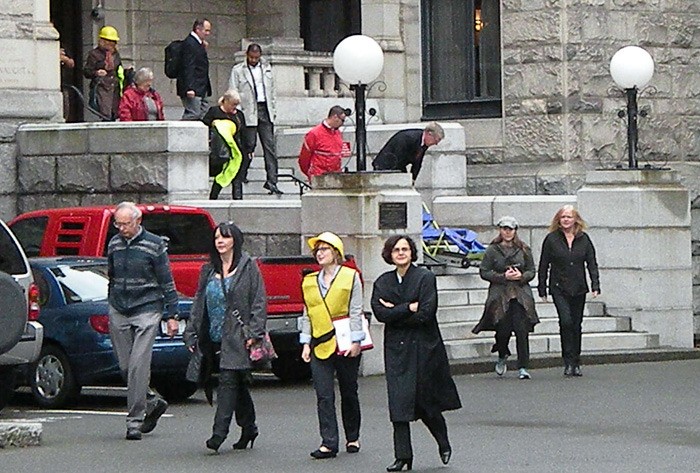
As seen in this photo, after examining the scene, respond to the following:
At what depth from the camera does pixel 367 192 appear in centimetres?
2128

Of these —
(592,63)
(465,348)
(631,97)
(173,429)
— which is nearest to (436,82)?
(592,63)

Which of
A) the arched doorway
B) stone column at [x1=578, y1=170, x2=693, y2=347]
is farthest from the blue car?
the arched doorway

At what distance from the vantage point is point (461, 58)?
28.5 m

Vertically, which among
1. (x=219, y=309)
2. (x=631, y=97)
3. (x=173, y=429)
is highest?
(x=631, y=97)

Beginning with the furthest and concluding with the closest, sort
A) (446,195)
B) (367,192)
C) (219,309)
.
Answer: (446,195) → (367,192) → (219,309)

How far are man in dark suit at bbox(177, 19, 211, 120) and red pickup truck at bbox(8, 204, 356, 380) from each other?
568 centimetres

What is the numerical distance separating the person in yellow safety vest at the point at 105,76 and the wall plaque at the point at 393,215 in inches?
225

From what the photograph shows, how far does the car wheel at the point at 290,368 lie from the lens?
812 inches

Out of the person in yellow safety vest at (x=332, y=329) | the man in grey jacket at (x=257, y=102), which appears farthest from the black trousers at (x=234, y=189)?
the person in yellow safety vest at (x=332, y=329)

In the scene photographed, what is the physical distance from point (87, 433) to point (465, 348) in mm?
7044

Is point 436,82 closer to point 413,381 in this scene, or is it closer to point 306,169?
point 306,169

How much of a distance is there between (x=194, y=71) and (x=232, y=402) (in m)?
12.1

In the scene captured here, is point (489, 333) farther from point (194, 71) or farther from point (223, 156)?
point (194, 71)

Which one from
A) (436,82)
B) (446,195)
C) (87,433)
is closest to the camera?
(87,433)
